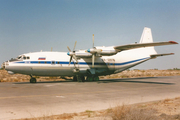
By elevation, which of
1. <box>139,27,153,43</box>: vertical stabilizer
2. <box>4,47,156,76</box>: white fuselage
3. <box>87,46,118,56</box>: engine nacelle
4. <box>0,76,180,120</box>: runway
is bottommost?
<box>0,76,180,120</box>: runway

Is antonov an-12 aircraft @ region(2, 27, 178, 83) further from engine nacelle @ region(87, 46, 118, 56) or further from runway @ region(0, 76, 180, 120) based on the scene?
runway @ region(0, 76, 180, 120)

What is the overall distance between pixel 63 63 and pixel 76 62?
2.25 meters

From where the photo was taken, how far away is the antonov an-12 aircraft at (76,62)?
2475cm

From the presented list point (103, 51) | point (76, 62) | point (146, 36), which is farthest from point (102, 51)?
point (146, 36)

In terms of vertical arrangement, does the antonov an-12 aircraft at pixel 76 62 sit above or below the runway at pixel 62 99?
above

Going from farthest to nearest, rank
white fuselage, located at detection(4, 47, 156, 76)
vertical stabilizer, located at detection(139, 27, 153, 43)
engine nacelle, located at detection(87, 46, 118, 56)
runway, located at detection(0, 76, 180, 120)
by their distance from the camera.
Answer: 1. vertical stabilizer, located at detection(139, 27, 153, 43)
2. engine nacelle, located at detection(87, 46, 118, 56)
3. white fuselage, located at detection(4, 47, 156, 76)
4. runway, located at detection(0, 76, 180, 120)

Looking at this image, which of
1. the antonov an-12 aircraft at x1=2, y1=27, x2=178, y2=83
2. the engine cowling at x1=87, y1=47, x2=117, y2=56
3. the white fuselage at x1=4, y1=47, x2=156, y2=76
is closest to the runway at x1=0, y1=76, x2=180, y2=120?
the white fuselage at x1=4, y1=47, x2=156, y2=76

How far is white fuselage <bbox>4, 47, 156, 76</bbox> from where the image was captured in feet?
81.1

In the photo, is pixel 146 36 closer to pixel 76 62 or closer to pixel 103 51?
pixel 103 51

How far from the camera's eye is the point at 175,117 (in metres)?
6.94

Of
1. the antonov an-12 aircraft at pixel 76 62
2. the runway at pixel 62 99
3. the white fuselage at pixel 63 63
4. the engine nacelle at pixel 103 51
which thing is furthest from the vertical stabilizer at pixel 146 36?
the runway at pixel 62 99

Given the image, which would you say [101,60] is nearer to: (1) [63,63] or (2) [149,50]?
(1) [63,63]

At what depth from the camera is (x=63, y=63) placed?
27422 millimetres

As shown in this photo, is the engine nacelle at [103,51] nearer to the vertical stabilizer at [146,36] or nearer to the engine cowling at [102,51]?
the engine cowling at [102,51]
